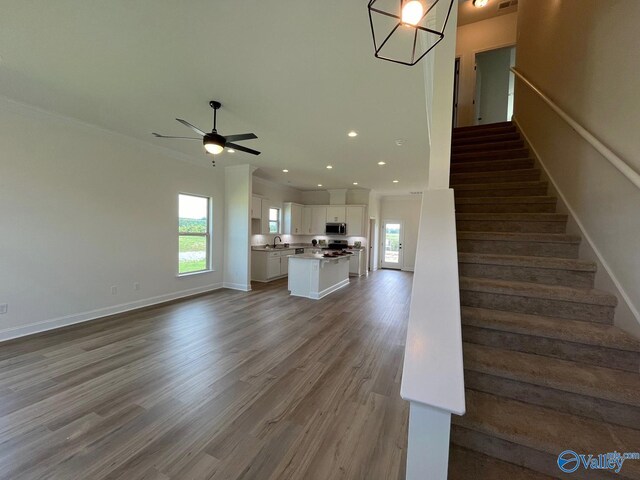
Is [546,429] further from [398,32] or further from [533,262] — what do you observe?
[398,32]

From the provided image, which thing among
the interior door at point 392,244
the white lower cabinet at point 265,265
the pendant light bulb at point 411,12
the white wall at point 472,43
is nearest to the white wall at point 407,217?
the interior door at point 392,244

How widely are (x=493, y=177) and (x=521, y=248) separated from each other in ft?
4.07

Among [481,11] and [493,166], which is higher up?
[481,11]

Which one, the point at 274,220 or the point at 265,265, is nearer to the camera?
the point at 265,265

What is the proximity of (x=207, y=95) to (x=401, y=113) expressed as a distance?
2.25m

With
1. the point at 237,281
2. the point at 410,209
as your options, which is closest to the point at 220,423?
the point at 237,281

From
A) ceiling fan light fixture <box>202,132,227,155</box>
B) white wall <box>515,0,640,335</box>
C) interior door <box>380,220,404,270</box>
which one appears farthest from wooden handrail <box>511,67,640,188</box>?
interior door <box>380,220,404,270</box>

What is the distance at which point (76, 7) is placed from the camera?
1.73 metres

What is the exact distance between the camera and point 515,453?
116 centimetres

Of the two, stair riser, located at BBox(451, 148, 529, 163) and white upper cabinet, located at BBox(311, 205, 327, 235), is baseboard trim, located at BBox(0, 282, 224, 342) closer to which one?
white upper cabinet, located at BBox(311, 205, 327, 235)

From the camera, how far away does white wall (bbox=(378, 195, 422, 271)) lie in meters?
9.61

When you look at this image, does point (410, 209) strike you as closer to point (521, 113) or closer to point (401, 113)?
point (521, 113)

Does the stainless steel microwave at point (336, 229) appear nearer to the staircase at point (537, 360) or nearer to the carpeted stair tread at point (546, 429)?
the staircase at point (537, 360)

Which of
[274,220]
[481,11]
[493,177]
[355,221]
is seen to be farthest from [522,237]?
[274,220]
